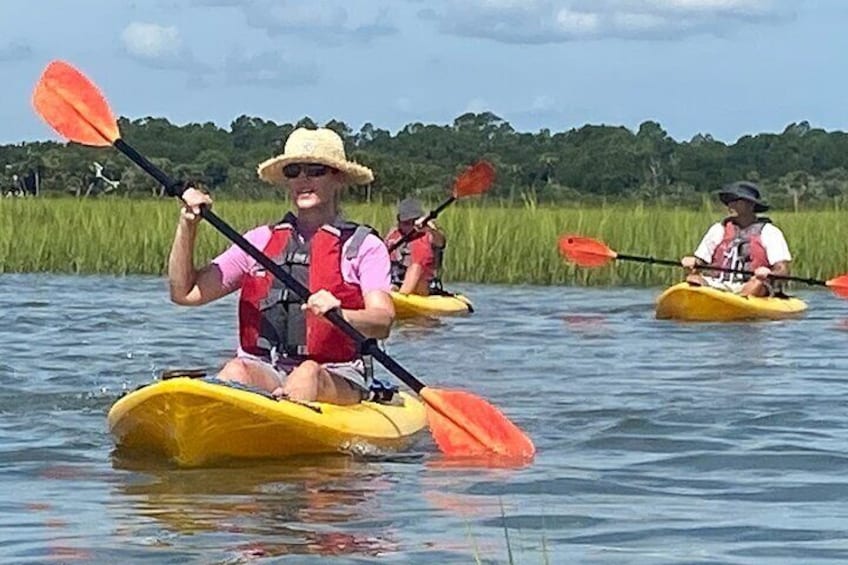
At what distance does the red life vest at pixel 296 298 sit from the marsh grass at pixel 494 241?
31.1 ft

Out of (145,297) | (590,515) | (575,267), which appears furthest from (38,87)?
(575,267)

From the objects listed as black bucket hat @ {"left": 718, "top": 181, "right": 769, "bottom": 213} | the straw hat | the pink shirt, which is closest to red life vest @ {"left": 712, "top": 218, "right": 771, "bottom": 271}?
black bucket hat @ {"left": 718, "top": 181, "right": 769, "bottom": 213}

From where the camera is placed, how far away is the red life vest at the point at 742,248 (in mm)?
12617

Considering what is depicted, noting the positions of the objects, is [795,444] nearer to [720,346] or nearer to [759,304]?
[720,346]

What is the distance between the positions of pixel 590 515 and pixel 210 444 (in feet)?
4.63

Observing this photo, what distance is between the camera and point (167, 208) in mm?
17844

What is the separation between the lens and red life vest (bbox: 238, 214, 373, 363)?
648cm

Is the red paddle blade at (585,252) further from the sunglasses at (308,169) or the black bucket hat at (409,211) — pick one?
the sunglasses at (308,169)

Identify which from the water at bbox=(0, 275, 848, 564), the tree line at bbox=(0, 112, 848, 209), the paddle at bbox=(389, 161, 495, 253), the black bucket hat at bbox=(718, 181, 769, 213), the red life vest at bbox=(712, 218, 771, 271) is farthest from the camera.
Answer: the tree line at bbox=(0, 112, 848, 209)

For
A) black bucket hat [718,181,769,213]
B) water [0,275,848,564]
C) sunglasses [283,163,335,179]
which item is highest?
sunglasses [283,163,335,179]

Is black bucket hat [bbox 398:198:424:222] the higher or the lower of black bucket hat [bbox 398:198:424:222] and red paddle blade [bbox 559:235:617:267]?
the higher

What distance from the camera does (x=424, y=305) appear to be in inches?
505

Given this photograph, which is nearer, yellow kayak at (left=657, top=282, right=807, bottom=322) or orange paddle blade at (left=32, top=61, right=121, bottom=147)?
orange paddle blade at (left=32, top=61, right=121, bottom=147)

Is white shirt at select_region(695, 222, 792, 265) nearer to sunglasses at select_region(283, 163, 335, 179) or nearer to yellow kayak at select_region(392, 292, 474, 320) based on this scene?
yellow kayak at select_region(392, 292, 474, 320)
